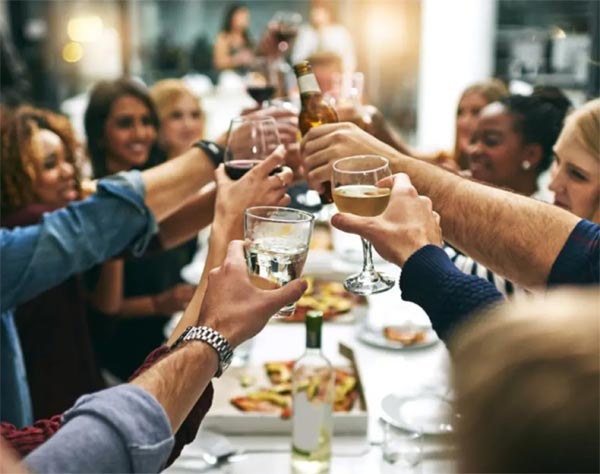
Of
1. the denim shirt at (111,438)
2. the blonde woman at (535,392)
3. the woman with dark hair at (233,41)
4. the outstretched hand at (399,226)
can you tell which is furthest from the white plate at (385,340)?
the woman with dark hair at (233,41)

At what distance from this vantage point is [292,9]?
338 inches

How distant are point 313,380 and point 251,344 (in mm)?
634

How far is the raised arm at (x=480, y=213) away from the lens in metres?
1.24

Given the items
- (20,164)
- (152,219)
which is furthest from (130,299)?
(152,219)

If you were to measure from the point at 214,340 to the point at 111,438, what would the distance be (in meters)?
0.21

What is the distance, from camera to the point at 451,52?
19.7 feet

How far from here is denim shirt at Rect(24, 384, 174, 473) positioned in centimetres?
80

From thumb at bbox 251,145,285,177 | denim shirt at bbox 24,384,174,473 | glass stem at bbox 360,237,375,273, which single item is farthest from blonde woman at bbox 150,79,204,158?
denim shirt at bbox 24,384,174,473

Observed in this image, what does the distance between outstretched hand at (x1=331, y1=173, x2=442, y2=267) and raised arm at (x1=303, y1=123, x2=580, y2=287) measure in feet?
0.64

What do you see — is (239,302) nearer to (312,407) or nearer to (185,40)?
(312,407)

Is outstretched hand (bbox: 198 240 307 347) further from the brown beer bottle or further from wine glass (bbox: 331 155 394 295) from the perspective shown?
the brown beer bottle

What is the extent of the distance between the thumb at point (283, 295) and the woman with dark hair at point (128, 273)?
1.66 metres

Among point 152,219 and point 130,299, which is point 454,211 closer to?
point 152,219

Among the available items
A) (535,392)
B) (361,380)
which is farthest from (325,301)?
(535,392)
